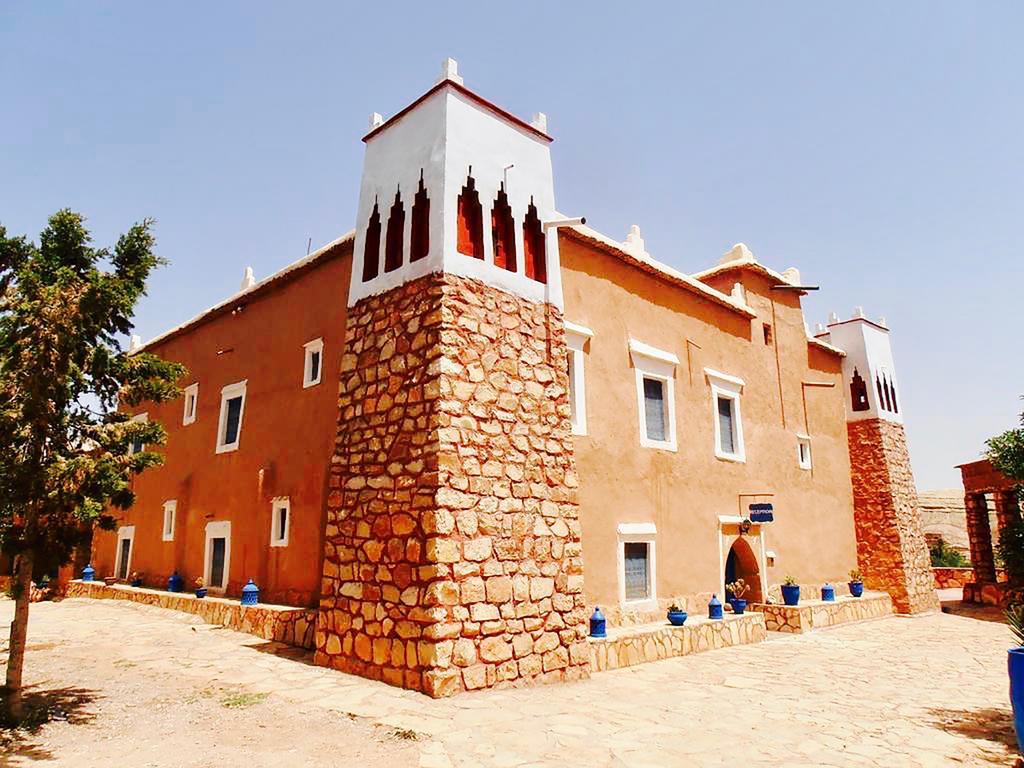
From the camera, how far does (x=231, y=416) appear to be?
49.2 ft

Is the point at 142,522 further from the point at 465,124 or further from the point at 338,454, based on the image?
the point at 465,124

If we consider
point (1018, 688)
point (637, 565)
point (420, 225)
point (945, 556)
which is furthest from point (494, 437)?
point (945, 556)

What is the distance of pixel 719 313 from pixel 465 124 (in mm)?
8767

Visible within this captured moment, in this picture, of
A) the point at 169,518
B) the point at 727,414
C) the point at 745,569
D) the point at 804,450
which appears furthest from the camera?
the point at 804,450

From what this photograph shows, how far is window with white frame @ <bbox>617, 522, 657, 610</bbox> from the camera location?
11.5 m

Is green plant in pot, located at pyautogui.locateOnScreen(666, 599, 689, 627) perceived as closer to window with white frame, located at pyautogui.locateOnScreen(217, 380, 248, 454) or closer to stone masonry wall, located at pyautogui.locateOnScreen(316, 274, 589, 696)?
stone masonry wall, located at pyautogui.locateOnScreen(316, 274, 589, 696)

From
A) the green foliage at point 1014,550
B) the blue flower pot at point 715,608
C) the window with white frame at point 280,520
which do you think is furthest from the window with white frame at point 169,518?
the green foliage at point 1014,550

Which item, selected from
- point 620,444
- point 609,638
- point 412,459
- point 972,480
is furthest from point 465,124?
point 972,480

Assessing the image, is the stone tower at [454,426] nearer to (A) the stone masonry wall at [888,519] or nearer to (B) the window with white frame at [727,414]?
(B) the window with white frame at [727,414]

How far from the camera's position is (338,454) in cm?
952

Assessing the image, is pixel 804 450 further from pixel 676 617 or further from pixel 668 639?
pixel 668 639

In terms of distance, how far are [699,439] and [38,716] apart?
11.8 metres

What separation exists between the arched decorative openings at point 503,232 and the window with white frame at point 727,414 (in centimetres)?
688

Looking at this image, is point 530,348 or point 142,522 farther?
point 142,522
